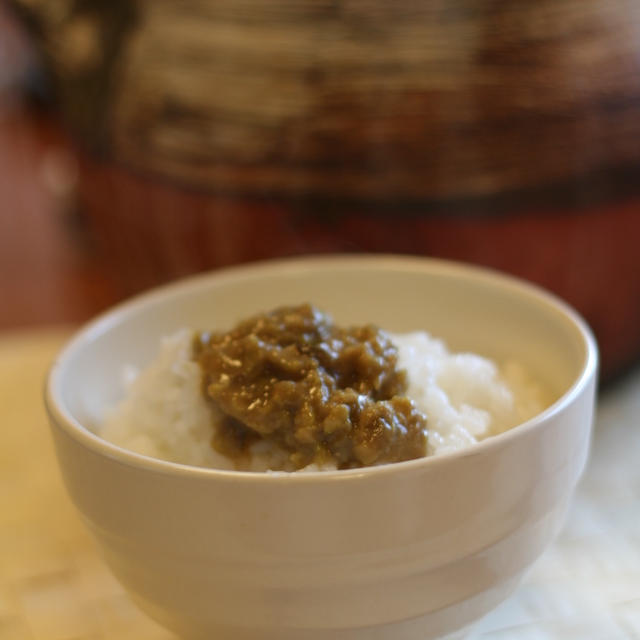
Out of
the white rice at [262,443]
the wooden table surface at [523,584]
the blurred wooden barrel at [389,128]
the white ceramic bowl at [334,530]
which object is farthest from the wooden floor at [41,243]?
the white ceramic bowl at [334,530]

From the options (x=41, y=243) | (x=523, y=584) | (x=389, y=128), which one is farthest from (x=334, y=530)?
(x=41, y=243)

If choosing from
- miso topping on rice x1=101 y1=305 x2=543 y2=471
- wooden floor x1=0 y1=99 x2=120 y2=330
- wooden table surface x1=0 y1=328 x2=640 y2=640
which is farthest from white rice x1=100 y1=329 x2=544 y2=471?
wooden floor x1=0 y1=99 x2=120 y2=330

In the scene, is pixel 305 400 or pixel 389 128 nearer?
pixel 305 400

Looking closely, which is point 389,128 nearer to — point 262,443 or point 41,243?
point 262,443

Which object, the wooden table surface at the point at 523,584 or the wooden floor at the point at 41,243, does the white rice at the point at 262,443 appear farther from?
the wooden floor at the point at 41,243

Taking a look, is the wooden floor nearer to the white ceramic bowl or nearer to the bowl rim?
the bowl rim

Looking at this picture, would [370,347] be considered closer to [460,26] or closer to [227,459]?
[227,459]
